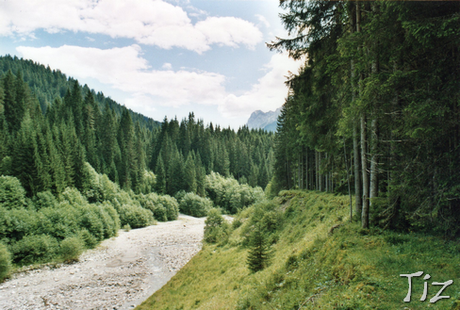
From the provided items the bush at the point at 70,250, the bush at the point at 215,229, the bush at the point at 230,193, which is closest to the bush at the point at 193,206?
the bush at the point at 230,193

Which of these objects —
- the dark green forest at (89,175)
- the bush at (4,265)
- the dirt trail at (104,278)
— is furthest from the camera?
the dark green forest at (89,175)

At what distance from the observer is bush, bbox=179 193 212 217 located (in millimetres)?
63719

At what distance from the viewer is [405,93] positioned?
294 inches

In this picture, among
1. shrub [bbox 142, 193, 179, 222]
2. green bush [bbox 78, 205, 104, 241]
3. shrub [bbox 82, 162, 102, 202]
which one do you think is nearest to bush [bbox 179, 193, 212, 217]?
shrub [bbox 142, 193, 179, 222]

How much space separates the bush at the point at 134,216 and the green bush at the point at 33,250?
19.7 meters

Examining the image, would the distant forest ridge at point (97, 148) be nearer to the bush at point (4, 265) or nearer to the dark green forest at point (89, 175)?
the dark green forest at point (89, 175)

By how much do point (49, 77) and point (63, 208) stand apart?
194027mm

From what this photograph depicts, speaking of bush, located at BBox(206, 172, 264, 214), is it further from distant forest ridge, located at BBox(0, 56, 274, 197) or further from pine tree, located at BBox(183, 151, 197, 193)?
pine tree, located at BBox(183, 151, 197, 193)

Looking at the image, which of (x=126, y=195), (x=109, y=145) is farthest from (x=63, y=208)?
(x=109, y=145)

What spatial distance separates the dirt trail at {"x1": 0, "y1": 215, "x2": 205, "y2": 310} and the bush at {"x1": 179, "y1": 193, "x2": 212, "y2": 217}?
27075 millimetres

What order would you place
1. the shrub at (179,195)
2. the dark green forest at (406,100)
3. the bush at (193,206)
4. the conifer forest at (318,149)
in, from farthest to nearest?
1. the shrub at (179,195)
2. the bush at (193,206)
3. the conifer forest at (318,149)
4. the dark green forest at (406,100)

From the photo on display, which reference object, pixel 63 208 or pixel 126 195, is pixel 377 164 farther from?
pixel 126 195

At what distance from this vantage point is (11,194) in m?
32.9

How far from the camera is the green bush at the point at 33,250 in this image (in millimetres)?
26766
